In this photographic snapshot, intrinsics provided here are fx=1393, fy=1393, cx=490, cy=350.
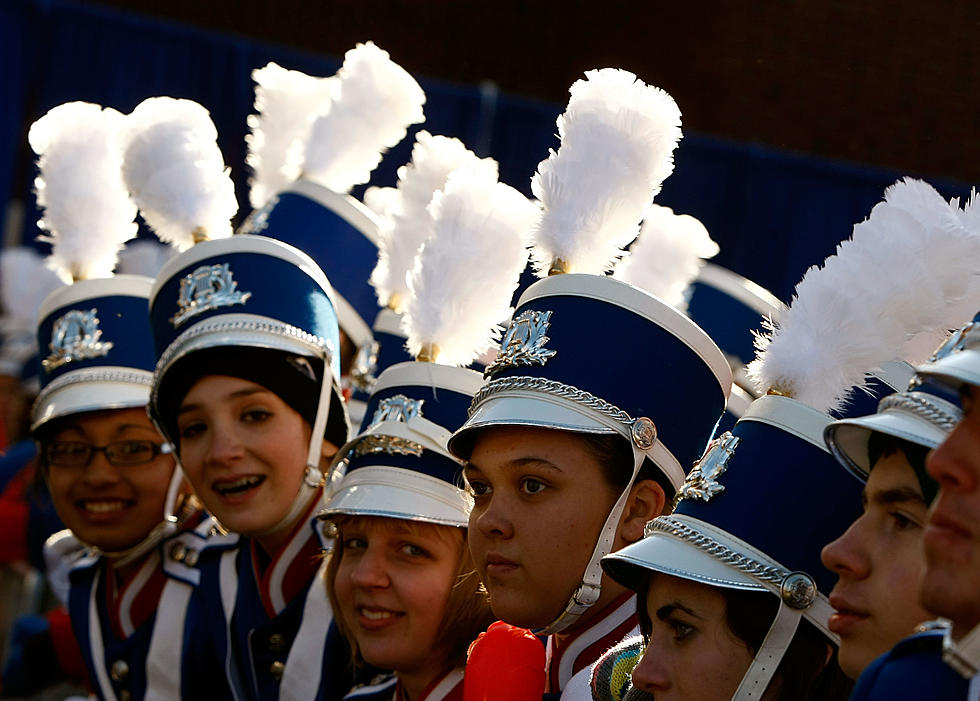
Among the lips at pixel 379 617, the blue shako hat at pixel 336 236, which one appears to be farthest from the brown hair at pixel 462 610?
the blue shako hat at pixel 336 236

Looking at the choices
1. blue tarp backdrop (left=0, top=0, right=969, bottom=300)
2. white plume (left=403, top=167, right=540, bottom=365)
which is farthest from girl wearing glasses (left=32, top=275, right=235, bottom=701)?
blue tarp backdrop (left=0, top=0, right=969, bottom=300)

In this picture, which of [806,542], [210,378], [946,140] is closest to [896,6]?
[946,140]

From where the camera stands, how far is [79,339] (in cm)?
461

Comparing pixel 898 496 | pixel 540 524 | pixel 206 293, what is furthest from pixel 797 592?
pixel 206 293

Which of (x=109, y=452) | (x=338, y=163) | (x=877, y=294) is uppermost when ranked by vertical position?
(x=338, y=163)

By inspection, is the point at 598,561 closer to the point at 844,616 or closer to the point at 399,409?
the point at 844,616

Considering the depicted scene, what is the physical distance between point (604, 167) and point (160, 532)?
2.27m

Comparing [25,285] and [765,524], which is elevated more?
[765,524]

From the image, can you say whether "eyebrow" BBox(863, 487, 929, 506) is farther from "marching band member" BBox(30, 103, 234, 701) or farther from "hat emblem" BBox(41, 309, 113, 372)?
"hat emblem" BBox(41, 309, 113, 372)

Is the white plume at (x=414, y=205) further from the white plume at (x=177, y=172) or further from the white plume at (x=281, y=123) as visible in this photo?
the white plume at (x=281, y=123)

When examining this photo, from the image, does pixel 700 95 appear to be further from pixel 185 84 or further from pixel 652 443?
pixel 652 443

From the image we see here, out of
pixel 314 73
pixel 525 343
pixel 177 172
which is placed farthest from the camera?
pixel 314 73

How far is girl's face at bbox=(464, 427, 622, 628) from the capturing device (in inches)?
116

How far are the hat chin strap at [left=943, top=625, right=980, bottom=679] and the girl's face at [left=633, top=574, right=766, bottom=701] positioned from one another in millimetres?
728
